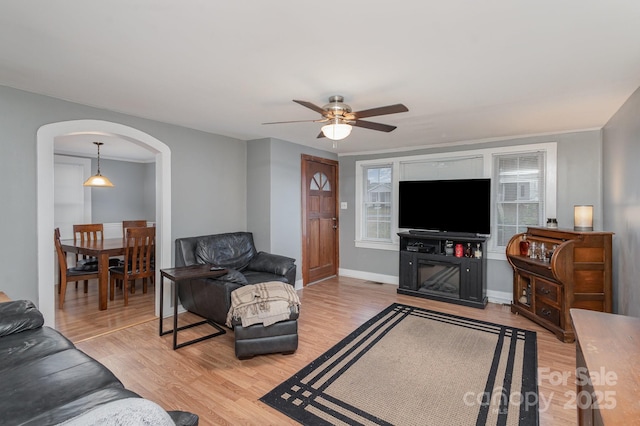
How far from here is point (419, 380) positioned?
96.2 inches

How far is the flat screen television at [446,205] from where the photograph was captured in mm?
4328

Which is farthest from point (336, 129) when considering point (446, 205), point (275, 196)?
point (446, 205)

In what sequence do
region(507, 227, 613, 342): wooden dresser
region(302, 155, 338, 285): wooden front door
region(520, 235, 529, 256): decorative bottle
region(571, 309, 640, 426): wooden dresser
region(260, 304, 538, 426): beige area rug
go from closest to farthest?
region(571, 309, 640, 426): wooden dresser < region(260, 304, 538, 426): beige area rug < region(507, 227, 613, 342): wooden dresser < region(520, 235, 529, 256): decorative bottle < region(302, 155, 338, 285): wooden front door

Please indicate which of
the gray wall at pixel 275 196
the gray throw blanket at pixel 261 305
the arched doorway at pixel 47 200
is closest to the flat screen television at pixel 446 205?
the gray wall at pixel 275 196

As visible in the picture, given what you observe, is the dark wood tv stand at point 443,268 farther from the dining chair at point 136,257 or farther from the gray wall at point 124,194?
the gray wall at point 124,194

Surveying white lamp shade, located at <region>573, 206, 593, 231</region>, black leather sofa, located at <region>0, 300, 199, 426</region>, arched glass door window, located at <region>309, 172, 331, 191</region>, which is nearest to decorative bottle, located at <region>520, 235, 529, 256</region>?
white lamp shade, located at <region>573, 206, 593, 231</region>

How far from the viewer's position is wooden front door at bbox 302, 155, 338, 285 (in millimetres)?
5148

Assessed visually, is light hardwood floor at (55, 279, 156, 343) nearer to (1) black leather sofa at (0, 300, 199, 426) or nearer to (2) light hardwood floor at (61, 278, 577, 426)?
(2) light hardwood floor at (61, 278, 577, 426)

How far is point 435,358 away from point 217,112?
3234 mm

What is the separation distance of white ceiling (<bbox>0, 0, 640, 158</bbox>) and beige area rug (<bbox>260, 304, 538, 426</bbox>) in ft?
7.65

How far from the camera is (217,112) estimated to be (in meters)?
3.30

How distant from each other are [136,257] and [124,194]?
3107 millimetres

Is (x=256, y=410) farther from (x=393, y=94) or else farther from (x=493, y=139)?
(x=493, y=139)

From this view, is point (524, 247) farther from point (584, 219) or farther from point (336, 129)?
point (336, 129)
